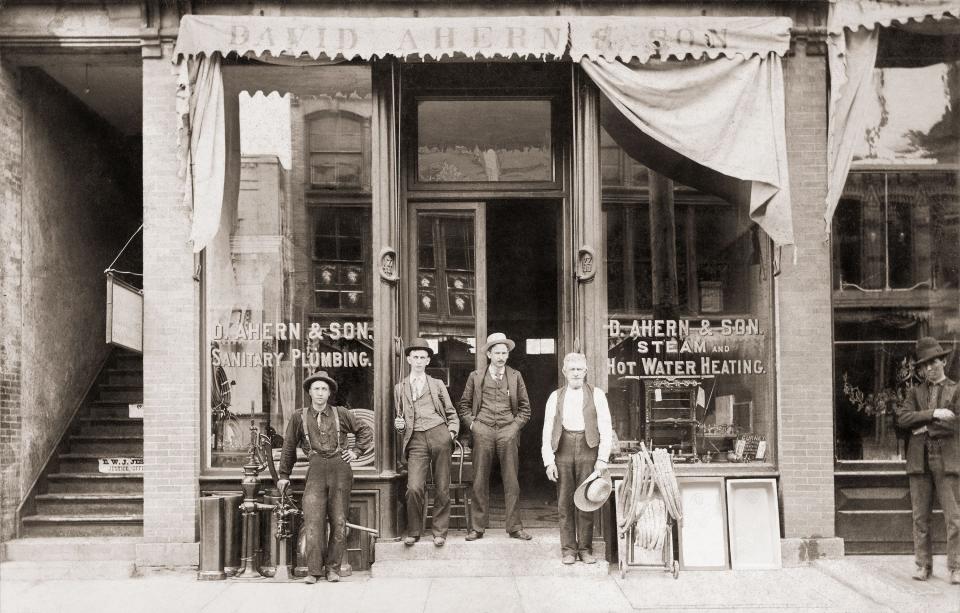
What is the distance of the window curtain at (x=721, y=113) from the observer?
880 cm

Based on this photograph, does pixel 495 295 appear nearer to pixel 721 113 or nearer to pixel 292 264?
pixel 292 264

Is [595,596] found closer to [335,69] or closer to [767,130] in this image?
[767,130]

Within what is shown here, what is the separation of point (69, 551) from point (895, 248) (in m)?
9.13

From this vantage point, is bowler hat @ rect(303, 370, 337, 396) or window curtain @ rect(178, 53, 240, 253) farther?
window curtain @ rect(178, 53, 240, 253)

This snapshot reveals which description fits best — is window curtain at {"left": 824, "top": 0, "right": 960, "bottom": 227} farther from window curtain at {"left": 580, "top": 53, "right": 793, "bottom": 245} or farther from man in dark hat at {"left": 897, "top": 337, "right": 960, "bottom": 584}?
man in dark hat at {"left": 897, "top": 337, "right": 960, "bottom": 584}

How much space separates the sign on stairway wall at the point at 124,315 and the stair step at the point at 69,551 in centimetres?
201

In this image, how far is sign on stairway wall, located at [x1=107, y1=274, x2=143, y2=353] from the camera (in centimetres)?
848

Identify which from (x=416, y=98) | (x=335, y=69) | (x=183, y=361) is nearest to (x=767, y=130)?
(x=416, y=98)

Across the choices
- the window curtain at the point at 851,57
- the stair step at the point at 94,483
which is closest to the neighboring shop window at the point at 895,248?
the window curtain at the point at 851,57

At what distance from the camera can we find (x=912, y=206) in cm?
973

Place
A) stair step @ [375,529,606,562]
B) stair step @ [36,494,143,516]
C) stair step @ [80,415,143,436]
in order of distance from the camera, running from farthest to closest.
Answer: stair step @ [80,415,143,436]
stair step @ [36,494,143,516]
stair step @ [375,529,606,562]

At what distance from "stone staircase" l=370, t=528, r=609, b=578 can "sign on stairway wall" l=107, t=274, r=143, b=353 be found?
10.3 ft

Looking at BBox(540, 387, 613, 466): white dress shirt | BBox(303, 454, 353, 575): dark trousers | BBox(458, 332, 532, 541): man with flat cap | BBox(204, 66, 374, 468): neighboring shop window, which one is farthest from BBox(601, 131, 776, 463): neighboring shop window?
BBox(303, 454, 353, 575): dark trousers

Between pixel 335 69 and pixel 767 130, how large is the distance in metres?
4.43
